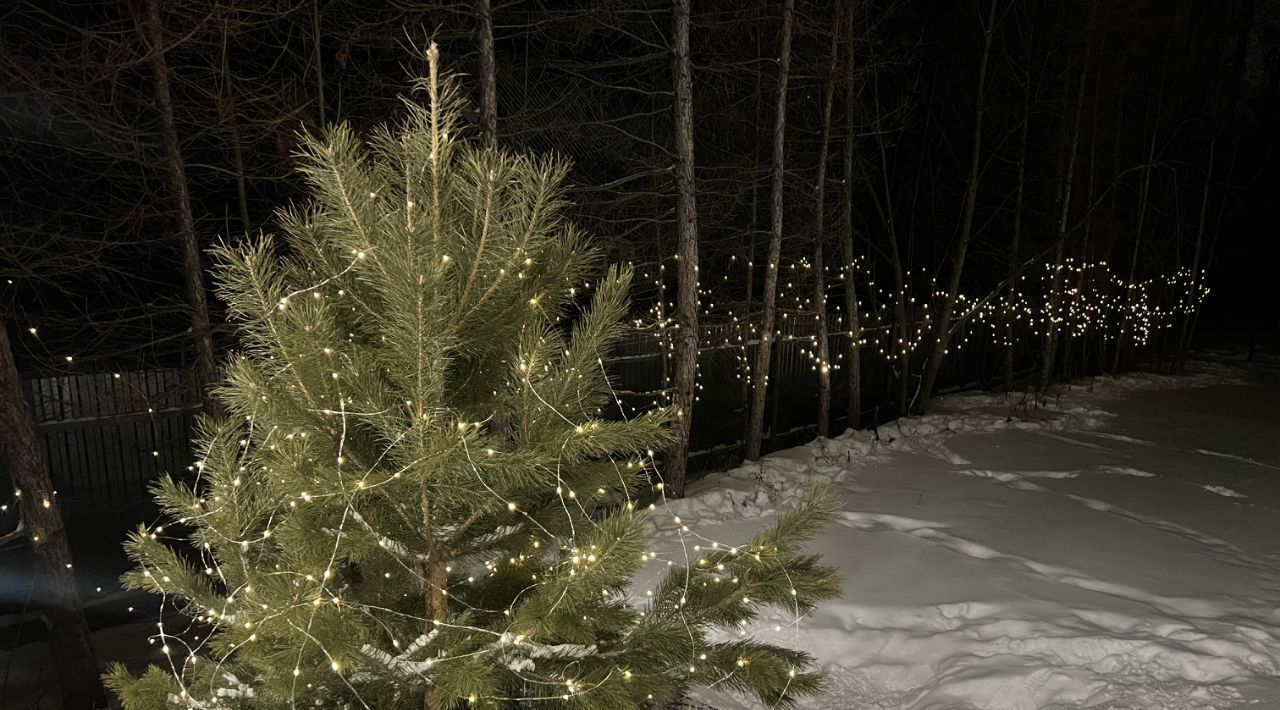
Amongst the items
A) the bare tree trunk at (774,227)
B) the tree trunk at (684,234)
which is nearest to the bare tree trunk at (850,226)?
the bare tree trunk at (774,227)

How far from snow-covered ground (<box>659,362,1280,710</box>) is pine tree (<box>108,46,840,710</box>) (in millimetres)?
2014

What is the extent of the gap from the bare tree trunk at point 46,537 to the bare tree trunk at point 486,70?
142 inches

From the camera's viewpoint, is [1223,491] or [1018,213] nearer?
[1223,491]

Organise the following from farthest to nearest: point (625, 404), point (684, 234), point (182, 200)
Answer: point (625, 404) → point (684, 234) → point (182, 200)

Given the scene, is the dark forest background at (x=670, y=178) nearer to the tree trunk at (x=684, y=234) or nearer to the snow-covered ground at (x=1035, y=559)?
the tree trunk at (x=684, y=234)

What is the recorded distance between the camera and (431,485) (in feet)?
6.86

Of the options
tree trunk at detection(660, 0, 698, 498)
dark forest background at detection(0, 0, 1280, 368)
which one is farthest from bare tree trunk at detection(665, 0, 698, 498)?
dark forest background at detection(0, 0, 1280, 368)

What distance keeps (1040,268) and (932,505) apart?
869 cm

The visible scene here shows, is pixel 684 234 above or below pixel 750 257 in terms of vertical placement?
above

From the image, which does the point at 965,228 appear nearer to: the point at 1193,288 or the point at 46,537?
the point at 1193,288

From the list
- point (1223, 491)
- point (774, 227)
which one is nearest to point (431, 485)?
point (774, 227)

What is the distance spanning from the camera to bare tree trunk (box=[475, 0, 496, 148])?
A: 591 centimetres

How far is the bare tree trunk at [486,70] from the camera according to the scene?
591 cm

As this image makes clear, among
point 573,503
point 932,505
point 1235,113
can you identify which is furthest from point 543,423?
point 1235,113
